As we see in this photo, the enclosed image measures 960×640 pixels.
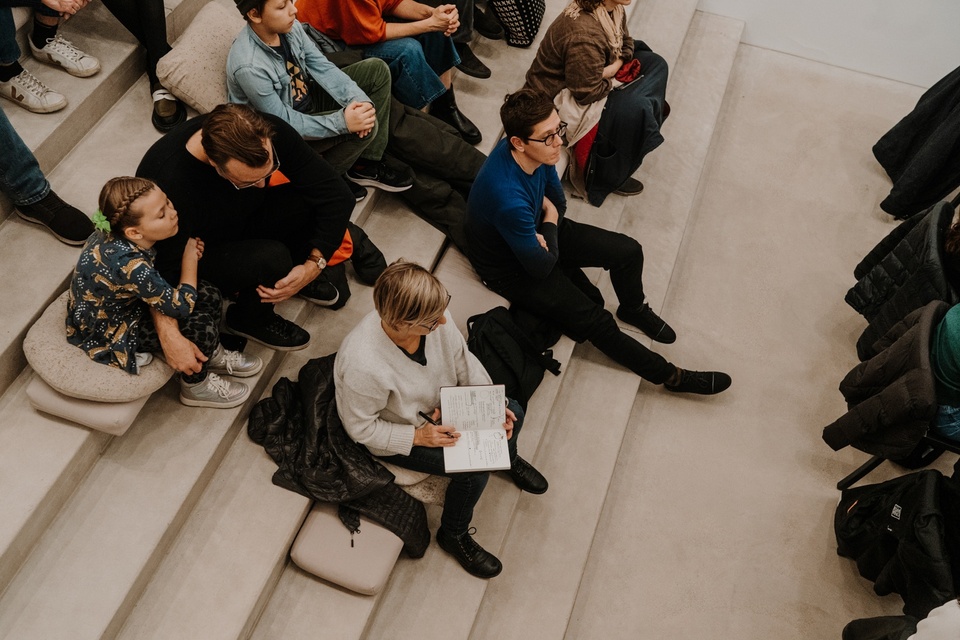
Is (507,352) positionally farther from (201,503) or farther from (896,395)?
(896,395)

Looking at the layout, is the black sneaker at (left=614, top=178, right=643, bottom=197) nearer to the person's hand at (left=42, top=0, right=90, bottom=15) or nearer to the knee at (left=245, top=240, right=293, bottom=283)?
the knee at (left=245, top=240, right=293, bottom=283)

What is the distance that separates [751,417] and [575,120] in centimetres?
163

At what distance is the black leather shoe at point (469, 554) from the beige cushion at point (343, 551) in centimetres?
23

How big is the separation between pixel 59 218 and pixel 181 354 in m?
0.74

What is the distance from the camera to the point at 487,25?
4672mm

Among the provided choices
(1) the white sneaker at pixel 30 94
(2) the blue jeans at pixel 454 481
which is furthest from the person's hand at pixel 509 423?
(1) the white sneaker at pixel 30 94

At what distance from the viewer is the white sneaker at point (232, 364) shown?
296 centimetres

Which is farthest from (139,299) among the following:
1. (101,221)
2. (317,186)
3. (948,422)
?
(948,422)

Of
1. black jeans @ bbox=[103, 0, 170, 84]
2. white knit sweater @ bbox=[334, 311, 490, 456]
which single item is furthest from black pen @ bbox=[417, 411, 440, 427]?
black jeans @ bbox=[103, 0, 170, 84]

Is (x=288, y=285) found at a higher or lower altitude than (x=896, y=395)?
higher

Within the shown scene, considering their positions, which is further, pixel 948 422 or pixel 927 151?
pixel 927 151

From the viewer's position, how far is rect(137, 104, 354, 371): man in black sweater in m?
2.56

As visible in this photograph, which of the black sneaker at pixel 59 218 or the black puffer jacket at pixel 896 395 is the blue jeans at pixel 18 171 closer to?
the black sneaker at pixel 59 218

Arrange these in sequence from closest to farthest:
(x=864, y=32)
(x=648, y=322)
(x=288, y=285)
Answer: (x=288, y=285), (x=648, y=322), (x=864, y=32)
